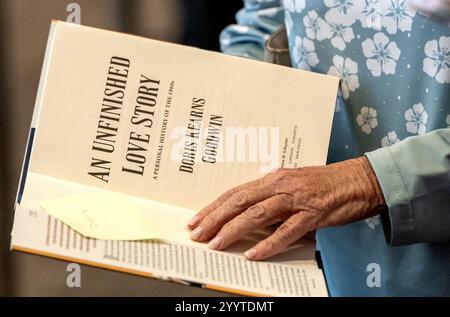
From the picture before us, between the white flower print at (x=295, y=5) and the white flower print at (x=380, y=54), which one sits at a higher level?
the white flower print at (x=295, y=5)

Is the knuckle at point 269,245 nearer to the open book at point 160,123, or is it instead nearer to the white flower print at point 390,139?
the open book at point 160,123

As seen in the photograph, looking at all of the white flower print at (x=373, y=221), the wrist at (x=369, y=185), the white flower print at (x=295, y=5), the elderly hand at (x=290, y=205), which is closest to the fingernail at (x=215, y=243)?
the elderly hand at (x=290, y=205)

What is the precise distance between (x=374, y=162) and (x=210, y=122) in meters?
A: 0.21

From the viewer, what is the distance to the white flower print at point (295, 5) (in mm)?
1086

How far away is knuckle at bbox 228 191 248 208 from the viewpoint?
2.89ft

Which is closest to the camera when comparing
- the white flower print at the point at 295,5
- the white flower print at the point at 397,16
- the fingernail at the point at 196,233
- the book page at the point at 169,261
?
the book page at the point at 169,261

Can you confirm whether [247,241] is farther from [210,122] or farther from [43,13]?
[43,13]

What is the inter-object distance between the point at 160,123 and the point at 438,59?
366 millimetres

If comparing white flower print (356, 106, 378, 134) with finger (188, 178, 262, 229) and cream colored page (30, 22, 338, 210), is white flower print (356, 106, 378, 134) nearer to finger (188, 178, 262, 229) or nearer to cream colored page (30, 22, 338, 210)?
cream colored page (30, 22, 338, 210)

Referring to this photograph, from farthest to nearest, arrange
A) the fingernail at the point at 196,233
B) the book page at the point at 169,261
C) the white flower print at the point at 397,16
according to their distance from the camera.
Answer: the white flower print at the point at 397,16 < the fingernail at the point at 196,233 < the book page at the point at 169,261

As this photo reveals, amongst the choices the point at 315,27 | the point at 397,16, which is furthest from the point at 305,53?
the point at 397,16

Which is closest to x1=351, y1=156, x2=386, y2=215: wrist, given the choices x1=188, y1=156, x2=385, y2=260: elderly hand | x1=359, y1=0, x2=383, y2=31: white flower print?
x1=188, y1=156, x2=385, y2=260: elderly hand

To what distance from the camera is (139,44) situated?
95 cm

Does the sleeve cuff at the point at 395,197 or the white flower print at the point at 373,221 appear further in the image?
the white flower print at the point at 373,221
